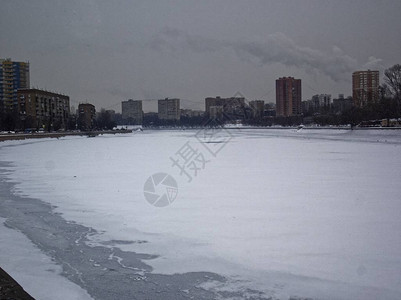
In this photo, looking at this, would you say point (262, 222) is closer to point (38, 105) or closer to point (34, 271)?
point (34, 271)

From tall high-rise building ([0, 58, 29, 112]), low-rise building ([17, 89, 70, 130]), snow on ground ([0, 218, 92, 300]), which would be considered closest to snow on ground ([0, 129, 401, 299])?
snow on ground ([0, 218, 92, 300])

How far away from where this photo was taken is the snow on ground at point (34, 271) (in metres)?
5.02

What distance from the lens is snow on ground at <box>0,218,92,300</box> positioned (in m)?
5.02

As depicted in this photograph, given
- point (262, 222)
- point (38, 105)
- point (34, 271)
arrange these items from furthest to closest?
point (38, 105)
point (262, 222)
point (34, 271)

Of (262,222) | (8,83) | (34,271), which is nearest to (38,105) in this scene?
(8,83)

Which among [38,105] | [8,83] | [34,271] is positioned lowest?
[34,271]

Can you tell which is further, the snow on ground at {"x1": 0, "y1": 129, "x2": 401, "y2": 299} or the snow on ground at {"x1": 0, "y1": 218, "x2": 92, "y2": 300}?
the snow on ground at {"x1": 0, "y1": 129, "x2": 401, "y2": 299}

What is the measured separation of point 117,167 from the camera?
19.9 m

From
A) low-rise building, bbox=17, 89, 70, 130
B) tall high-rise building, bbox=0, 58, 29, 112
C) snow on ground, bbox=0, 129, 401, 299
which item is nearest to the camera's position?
snow on ground, bbox=0, 129, 401, 299

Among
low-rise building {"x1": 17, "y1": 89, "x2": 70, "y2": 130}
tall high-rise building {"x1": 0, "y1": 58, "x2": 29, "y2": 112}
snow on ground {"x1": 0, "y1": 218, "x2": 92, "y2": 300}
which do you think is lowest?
snow on ground {"x1": 0, "y1": 218, "x2": 92, "y2": 300}

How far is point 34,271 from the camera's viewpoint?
5.75 metres

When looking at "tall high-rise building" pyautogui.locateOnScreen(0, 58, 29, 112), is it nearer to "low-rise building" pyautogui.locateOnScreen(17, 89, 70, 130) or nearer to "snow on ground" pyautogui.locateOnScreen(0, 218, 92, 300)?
"low-rise building" pyautogui.locateOnScreen(17, 89, 70, 130)

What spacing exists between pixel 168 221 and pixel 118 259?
2.50 m

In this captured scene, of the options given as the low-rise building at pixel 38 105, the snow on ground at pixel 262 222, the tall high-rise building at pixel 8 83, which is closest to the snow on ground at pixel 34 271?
the snow on ground at pixel 262 222
